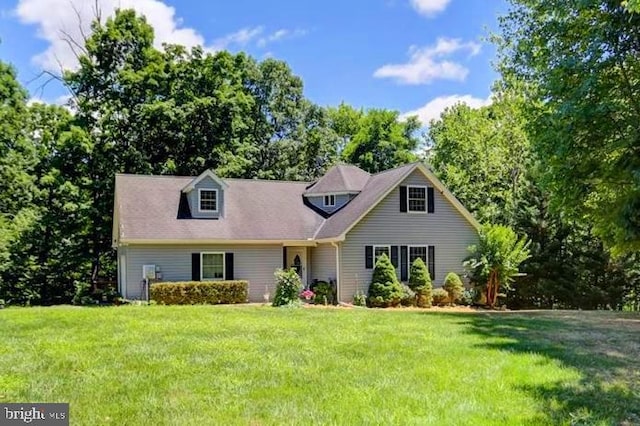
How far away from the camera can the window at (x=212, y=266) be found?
21359 mm

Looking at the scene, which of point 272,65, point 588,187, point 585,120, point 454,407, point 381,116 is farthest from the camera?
point 381,116

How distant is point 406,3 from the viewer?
19.1m

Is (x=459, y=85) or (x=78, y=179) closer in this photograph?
(x=78, y=179)

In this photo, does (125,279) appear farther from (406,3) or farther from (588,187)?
(588,187)

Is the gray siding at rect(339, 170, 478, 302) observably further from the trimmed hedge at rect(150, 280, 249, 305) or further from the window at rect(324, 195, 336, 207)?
the trimmed hedge at rect(150, 280, 249, 305)

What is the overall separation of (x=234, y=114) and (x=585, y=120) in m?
23.1

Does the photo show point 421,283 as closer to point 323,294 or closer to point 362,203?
point 323,294

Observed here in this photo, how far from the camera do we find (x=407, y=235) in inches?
880

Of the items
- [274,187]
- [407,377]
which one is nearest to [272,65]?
[274,187]

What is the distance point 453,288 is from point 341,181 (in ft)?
22.9

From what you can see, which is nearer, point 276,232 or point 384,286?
point 384,286

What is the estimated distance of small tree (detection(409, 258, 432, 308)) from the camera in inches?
830

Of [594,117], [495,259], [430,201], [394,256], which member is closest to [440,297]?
[394,256]

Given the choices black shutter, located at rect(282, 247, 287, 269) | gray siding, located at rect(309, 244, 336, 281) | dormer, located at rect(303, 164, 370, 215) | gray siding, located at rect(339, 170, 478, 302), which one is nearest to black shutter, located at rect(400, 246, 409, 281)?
gray siding, located at rect(339, 170, 478, 302)
